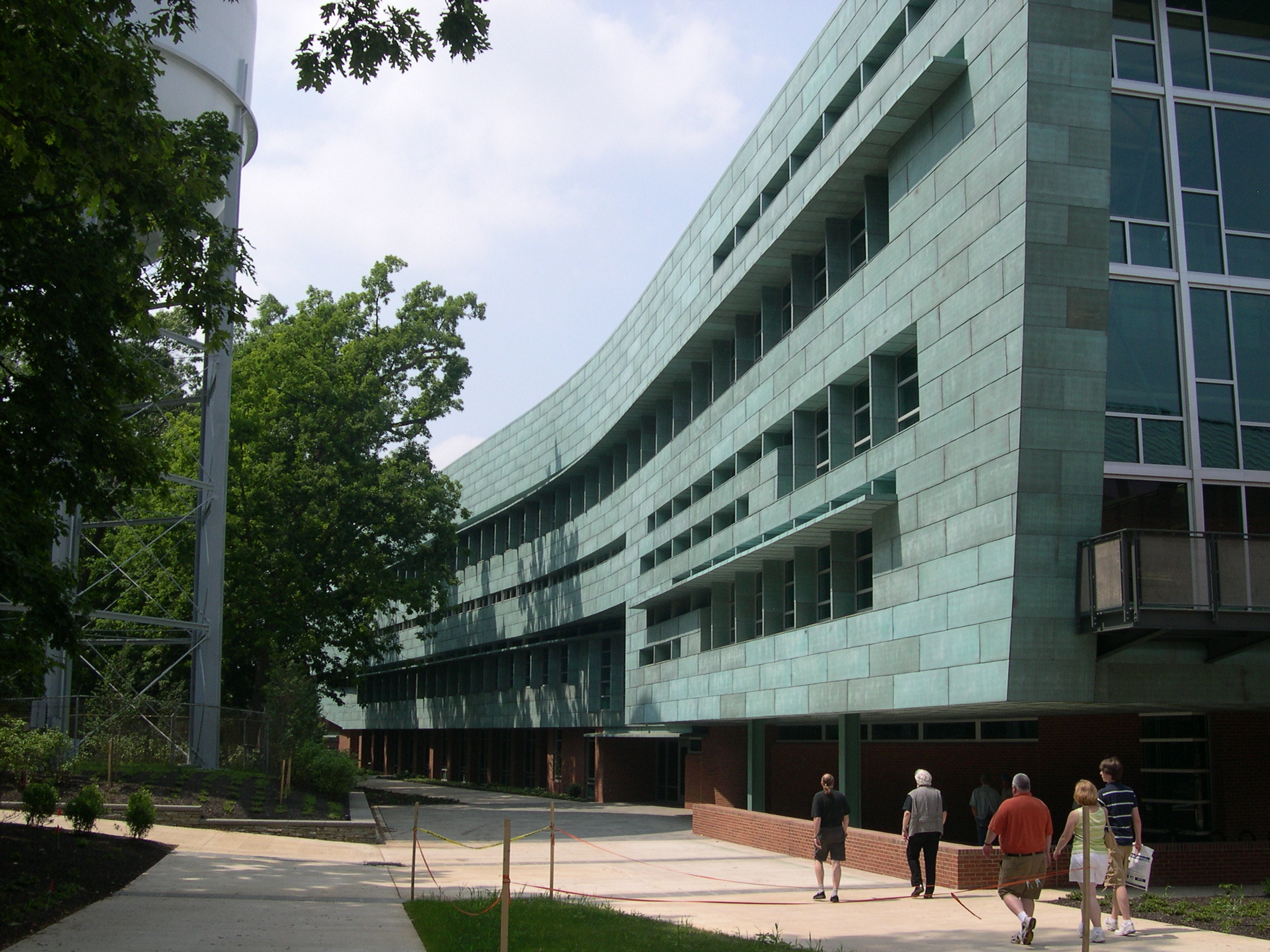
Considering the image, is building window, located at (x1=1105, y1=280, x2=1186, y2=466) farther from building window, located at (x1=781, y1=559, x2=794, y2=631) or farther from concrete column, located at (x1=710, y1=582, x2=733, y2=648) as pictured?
concrete column, located at (x1=710, y1=582, x2=733, y2=648)

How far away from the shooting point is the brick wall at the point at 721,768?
1303 inches

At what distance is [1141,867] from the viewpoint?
1270cm

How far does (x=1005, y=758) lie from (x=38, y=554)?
17225 mm

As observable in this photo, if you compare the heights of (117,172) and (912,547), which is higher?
(117,172)

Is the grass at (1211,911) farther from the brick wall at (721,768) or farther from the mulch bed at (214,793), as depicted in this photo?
the brick wall at (721,768)

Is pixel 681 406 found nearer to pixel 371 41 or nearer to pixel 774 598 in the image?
pixel 774 598

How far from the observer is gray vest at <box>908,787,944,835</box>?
1598 centimetres

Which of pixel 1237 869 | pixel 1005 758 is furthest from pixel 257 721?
pixel 1237 869

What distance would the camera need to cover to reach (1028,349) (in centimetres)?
1614

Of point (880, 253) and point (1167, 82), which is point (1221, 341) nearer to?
point (1167, 82)

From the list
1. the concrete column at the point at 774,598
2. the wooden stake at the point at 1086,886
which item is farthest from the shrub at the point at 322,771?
the wooden stake at the point at 1086,886

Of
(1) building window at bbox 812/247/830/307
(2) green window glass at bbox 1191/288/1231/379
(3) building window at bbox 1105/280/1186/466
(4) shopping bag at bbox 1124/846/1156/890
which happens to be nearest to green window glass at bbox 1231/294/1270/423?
(2) green window glass at bbox 1191/288/1231/379

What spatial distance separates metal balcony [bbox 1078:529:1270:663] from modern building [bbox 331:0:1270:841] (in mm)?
46

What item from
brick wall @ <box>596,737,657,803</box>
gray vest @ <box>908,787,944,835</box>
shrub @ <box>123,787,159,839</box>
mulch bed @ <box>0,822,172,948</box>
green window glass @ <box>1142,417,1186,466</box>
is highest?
green window glass @ <box>1142,417,1186,466</box>
